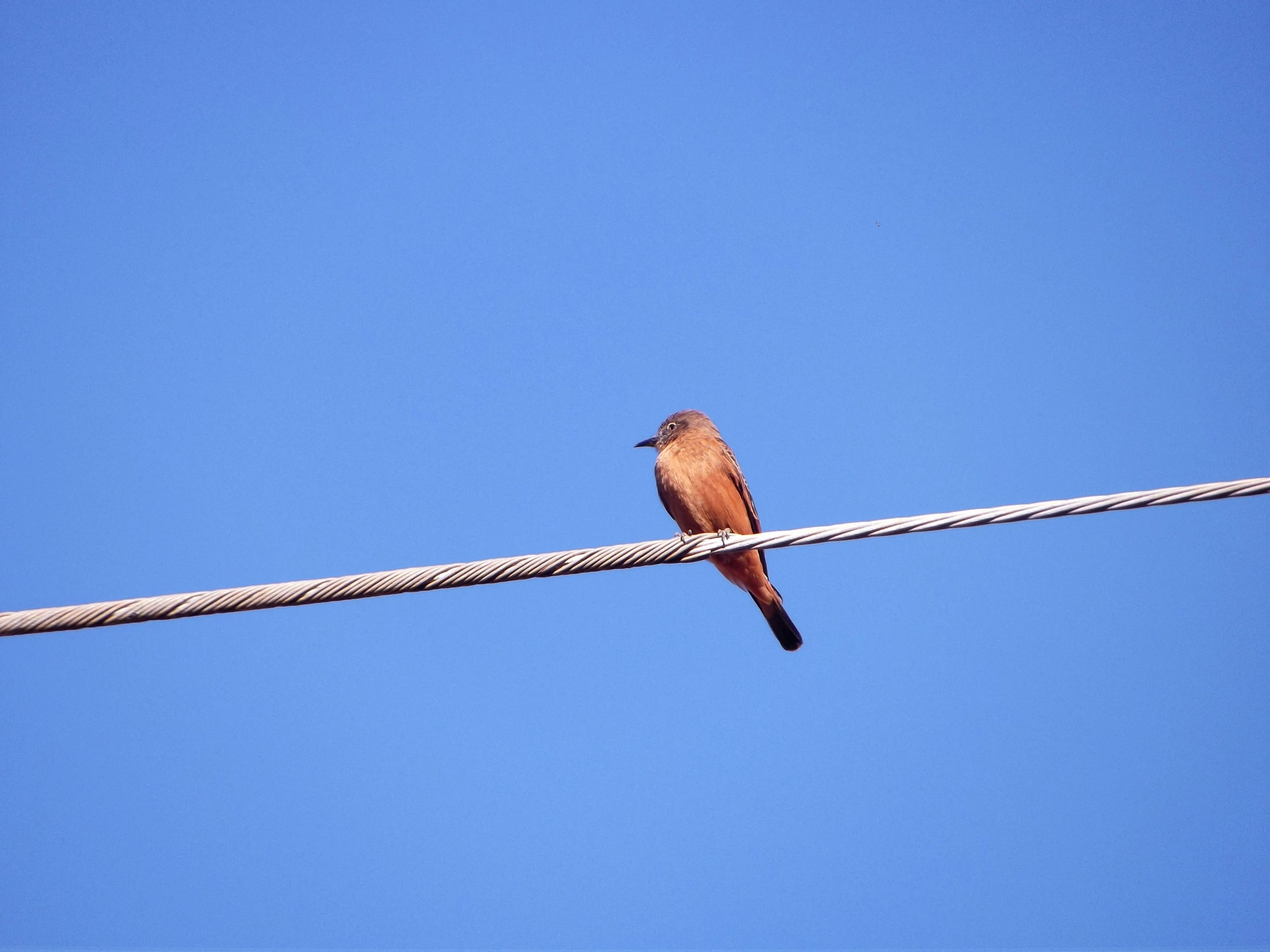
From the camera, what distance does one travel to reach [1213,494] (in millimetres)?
3605

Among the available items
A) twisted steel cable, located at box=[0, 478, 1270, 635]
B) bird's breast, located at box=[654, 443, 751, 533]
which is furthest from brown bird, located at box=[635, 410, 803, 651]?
twisted steel cable, located at box=[0, 478, 1270, 635]

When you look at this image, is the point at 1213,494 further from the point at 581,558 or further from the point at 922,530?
the point at 581,558

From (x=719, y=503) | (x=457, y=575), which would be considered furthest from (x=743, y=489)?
(x=457, y=575)

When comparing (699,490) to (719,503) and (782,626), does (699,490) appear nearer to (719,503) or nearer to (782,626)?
(719,503)

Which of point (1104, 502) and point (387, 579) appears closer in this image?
point (1104, 502)

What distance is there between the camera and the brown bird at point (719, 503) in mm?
6922

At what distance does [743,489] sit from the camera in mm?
7449

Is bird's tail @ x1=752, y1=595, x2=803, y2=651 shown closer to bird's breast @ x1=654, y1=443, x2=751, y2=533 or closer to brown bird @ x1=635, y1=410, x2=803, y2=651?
brown bird @ x1=635, y1=410, x2=803, y2=651

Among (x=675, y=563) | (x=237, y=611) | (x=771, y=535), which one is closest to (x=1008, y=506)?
(x=771, y=535)

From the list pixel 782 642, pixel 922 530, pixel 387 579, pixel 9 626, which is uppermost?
pixel 782 642

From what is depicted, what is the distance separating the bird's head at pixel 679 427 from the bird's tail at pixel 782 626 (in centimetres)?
154

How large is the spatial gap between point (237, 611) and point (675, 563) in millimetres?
1978

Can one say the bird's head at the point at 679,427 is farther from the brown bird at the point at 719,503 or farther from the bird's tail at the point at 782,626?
the bird's tail at the point at 782,626

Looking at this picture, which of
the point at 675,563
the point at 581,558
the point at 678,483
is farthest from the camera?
the point at 678,483
